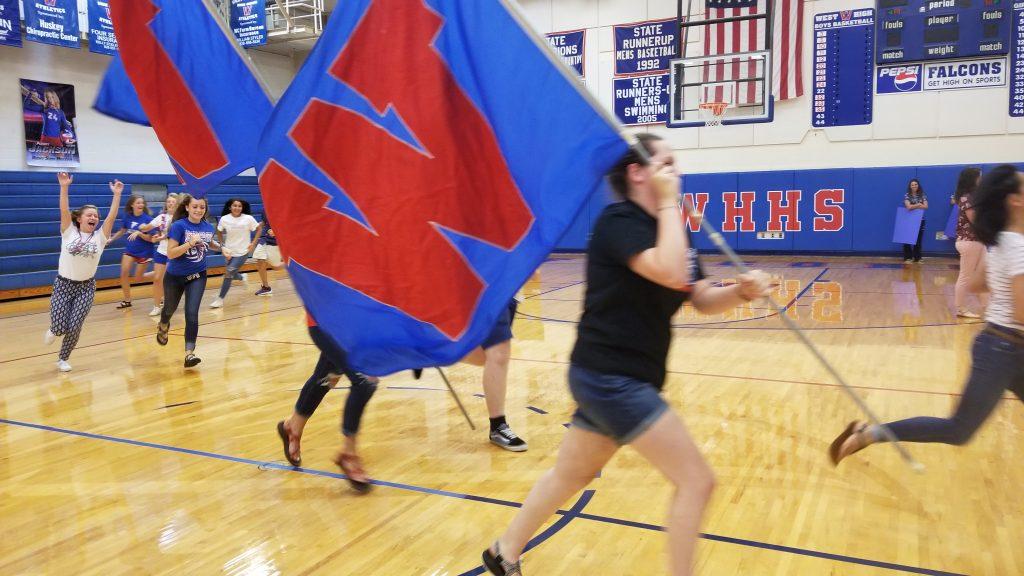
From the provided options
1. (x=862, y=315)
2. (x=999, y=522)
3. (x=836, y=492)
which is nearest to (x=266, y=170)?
(x=836, y=492)

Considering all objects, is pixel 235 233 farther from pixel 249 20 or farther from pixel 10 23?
pixel 249 20

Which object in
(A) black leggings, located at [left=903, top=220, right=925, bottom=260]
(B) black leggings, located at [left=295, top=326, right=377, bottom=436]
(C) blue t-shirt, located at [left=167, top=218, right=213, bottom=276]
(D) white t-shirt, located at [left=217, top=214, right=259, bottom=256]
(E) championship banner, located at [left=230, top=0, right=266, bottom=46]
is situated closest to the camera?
(B) black leggings, located at [left=295, top=326, right=377, bottom=436]

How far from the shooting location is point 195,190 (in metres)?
3.94

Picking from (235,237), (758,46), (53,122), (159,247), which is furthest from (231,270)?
(758,46)

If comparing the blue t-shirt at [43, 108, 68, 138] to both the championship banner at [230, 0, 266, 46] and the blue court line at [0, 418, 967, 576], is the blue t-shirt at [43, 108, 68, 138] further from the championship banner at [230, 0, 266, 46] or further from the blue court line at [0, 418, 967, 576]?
the blue court line at [0, 418, 967, 576]

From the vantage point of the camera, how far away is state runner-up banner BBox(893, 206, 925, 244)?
15047 millimetres

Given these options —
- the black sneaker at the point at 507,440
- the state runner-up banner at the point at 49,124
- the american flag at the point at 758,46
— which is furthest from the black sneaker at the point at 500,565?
the state runner-up banner at the point at 49,124

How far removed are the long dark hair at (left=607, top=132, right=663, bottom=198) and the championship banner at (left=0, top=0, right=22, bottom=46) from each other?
14785 mm

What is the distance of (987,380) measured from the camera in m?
3.06

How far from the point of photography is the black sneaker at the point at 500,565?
261cm

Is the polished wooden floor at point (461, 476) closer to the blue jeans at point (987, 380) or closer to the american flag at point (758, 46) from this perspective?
the blue jeans at point (987, 380)

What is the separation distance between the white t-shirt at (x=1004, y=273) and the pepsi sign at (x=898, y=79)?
14.1m

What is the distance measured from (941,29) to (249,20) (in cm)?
1392

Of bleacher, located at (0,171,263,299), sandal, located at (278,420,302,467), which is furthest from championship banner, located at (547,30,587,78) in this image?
sandal, located at (278,420,302,467)
